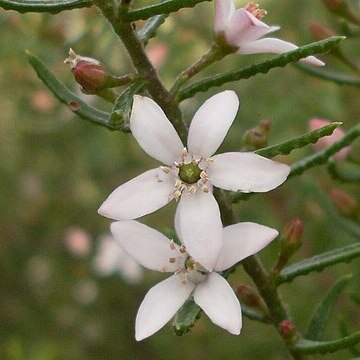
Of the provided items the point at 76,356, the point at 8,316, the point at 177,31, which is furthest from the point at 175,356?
the point at 177,31

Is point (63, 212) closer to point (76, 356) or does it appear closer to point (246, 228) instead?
point (76, 356)

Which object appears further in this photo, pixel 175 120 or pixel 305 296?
pixel 305 296

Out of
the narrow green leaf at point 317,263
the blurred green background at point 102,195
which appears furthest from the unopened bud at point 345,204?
the narrow green leaf at point 317,263

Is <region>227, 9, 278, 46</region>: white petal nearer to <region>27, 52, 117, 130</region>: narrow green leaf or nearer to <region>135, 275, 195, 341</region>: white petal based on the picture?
<region>27, 52, 117, 130</region>: narrow green leaf

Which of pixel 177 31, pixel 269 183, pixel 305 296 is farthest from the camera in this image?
pixel 177 31

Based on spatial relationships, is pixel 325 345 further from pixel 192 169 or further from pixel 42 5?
pixel 42 5

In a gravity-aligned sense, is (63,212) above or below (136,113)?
below

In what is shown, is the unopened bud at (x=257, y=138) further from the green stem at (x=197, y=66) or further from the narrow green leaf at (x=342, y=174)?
Result: the narrow green leaf at (x=342, y=174)

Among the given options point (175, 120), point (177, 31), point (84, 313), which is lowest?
point (84, 313)
